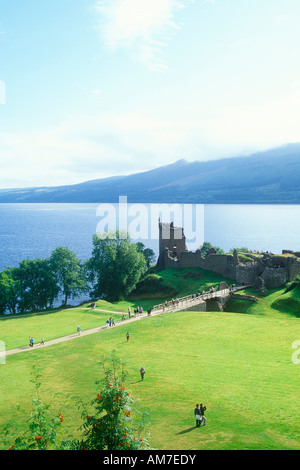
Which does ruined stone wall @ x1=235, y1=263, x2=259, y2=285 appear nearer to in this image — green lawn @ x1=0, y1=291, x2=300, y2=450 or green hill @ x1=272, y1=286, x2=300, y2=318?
green hill @ x1=272, y1=286, x2=300, y2=318

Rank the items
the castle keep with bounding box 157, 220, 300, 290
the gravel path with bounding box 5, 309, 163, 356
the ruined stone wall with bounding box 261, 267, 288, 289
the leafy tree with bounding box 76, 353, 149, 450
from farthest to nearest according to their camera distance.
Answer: the castle keep with bounding box 157, 220, 300, 290 < the ruined stone wall with bounding box 261, 267, 288, 289 < the gravel path with bounding box 5, 309, 163, 356 < the leafy tree with bounding box 76, 353, 149, 450

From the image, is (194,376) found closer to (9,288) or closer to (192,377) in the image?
(192,377)

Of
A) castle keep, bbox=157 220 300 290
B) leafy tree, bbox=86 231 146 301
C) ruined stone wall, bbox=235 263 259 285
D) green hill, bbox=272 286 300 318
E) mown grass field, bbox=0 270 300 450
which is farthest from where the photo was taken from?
leafy tree, bbox=86 231 146 301

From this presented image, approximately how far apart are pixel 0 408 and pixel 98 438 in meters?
14.6

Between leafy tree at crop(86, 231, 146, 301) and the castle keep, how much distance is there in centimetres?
1258

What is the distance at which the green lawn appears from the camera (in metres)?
18.3

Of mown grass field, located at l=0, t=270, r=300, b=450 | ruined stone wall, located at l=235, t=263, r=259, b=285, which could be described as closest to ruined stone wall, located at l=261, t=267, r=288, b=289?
ruined stone wall, located at l=235, t=263, r=259, b=285

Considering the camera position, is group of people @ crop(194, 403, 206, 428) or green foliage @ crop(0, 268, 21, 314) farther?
green foliage @ crop(0, 268, 21, 314)

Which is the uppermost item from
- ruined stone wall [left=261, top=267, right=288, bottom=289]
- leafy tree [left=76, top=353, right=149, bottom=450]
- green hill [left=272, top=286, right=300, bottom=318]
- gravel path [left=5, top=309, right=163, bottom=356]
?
leafy tree [left=76, top=353, right=149, bottom=450]

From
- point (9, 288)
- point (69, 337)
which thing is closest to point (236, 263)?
point (69, 337)

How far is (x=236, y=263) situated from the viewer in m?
69.4

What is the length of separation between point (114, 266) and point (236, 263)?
79.3 feet

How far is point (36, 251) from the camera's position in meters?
150
